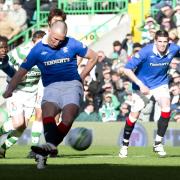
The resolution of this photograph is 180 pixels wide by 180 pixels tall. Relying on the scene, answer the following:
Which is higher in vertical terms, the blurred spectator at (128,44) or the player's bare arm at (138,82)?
the player's bare arm at (138,82)

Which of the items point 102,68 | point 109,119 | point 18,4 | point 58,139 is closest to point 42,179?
point 58,139

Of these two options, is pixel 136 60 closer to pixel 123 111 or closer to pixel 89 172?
pixel 89 172

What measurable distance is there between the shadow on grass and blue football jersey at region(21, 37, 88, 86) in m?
1.24

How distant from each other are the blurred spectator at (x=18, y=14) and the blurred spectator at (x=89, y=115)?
16.9 ft

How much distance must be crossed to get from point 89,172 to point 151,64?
472cm

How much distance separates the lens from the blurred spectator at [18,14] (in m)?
25.8

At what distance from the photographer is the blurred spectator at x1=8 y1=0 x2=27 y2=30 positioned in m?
25.8

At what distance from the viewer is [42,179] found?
444 inches

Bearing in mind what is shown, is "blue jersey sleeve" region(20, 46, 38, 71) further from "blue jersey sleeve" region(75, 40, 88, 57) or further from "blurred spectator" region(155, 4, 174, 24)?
"blurred spectator" region(155, 4, 174, 24)

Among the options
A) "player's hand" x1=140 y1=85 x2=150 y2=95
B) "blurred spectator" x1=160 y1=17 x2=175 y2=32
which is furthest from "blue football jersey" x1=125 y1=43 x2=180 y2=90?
"blurred spectator" x1=160 y1=17 x2=175 y2=32

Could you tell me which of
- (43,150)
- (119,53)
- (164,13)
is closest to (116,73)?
(119,53)

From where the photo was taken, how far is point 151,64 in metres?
16.6

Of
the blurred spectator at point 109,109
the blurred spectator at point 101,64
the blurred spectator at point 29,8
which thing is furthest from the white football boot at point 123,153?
the blurred spectator at point 29,8

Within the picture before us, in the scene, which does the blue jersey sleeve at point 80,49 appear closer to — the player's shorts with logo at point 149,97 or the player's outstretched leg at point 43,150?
the player's outstretched leg at point 43,150
